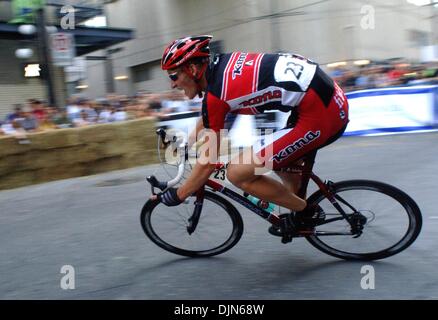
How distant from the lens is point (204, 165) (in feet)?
11.0

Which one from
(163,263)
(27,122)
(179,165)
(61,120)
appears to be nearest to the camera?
(179,165)

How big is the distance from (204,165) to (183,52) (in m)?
0.80

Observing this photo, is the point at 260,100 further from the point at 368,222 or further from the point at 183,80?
the point at 368,222

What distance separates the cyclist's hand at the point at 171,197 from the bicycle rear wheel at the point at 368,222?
1038mm

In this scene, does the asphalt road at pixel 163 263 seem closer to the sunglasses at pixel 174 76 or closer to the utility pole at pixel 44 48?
the sunglasses at pixel 174 76

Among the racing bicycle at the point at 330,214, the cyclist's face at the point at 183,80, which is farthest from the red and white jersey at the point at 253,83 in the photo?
the racing bicycle at the point at 330,214

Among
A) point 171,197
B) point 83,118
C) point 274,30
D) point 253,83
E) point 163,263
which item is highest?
point 274,30

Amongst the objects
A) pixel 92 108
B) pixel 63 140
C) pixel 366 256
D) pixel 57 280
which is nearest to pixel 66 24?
pixel 92 108

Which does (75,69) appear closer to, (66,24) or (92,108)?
(92,108)

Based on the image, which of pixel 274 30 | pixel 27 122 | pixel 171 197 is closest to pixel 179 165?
pixel 171 197

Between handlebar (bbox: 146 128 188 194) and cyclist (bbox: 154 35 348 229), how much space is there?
0.11 metres

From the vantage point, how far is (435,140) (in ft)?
31.3

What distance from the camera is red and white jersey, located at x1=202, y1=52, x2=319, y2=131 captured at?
3.14 m
